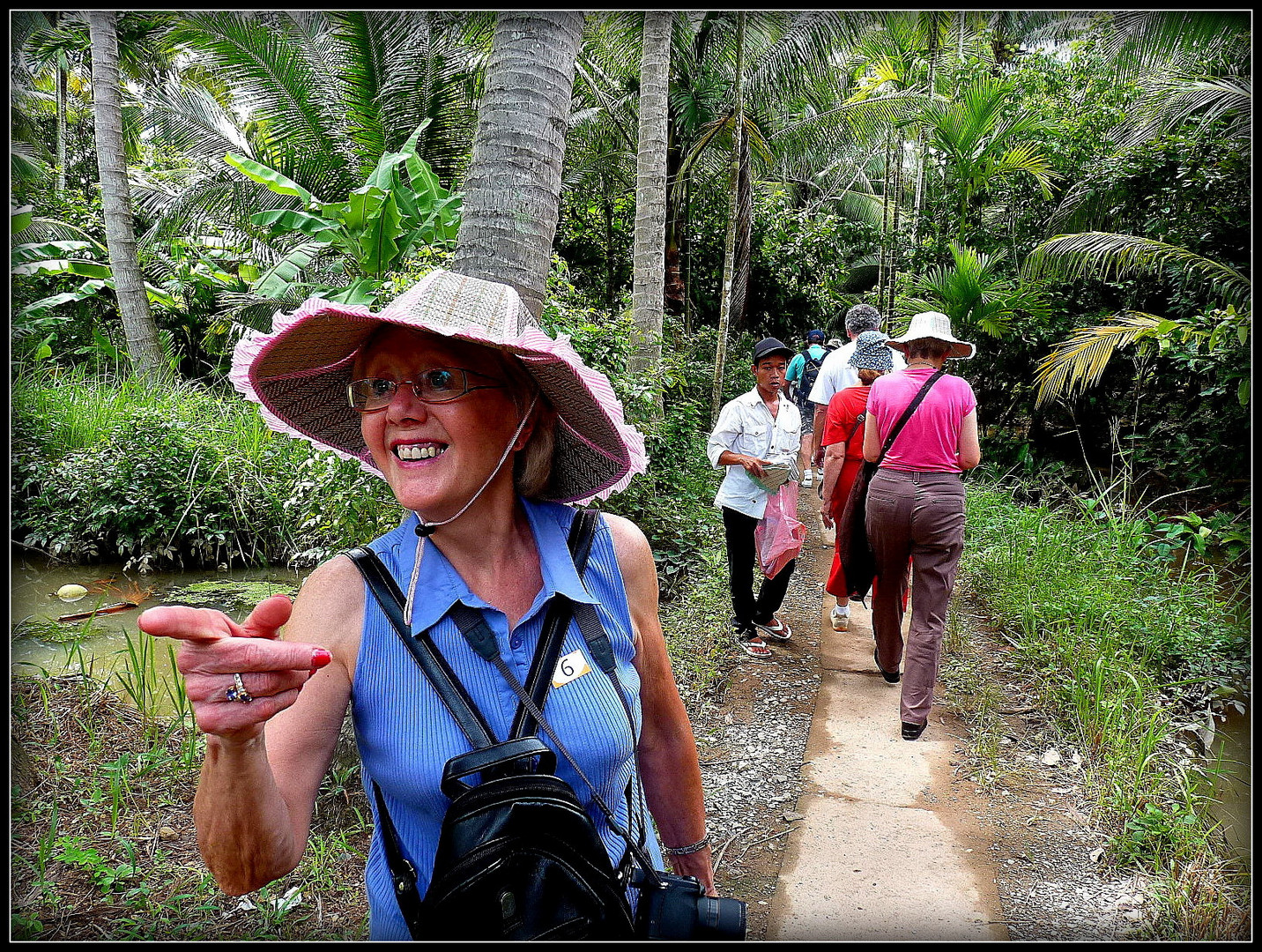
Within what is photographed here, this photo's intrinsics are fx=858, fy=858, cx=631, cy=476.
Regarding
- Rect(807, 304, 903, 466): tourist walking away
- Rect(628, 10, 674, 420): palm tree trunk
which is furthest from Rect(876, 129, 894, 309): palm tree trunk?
Rect(807, 304, 903, 466): tourist walking away

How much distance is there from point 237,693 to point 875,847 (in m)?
3.08

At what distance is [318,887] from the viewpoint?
3012 millimetres

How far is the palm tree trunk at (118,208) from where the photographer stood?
992 centimetres

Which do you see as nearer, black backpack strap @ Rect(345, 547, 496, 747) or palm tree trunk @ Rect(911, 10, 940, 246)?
black backpack strap @ Rect(345, 547, 496, 747)

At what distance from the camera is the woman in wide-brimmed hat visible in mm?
1201

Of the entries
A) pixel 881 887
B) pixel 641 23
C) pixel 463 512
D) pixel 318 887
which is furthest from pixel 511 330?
pixel 641 23

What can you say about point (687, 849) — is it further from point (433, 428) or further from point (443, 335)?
point (443, 335)

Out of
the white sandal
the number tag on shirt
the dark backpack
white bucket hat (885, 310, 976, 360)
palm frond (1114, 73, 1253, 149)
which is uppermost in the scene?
palm frond (1114, 73, 1253, 149)

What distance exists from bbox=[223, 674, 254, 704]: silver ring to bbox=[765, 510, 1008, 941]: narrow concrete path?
247 cm

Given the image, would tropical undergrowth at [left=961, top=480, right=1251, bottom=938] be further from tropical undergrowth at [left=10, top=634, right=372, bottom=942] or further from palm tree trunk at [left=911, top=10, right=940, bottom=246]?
palm tree trunk at [left=911, top=10, right=940, bottom=246]

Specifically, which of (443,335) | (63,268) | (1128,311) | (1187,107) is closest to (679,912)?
(443,335)

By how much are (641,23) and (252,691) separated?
11.0 meters

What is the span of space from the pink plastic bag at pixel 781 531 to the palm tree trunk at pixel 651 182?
11.4 feet

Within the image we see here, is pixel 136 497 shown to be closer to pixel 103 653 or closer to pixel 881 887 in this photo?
pixel 103 653
